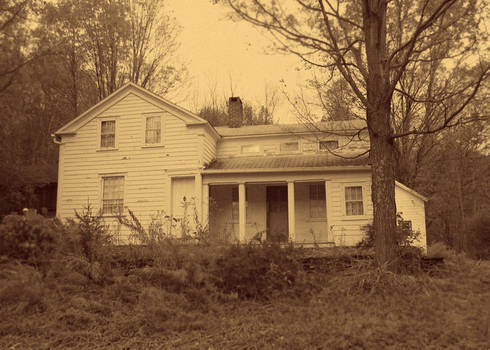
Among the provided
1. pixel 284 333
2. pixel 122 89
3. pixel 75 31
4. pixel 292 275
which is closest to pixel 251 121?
pixel 75 31

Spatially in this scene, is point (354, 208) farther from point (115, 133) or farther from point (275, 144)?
point (115, 133)

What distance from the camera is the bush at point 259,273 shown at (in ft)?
24.9

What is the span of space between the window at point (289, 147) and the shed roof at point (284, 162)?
0.41 meters

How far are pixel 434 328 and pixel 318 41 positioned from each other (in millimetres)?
6057

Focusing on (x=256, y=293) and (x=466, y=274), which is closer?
(x=256, y=293)

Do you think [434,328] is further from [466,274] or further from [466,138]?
[466,138]

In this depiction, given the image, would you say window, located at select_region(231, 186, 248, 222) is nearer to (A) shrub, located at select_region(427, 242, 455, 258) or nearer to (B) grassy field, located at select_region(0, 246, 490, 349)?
(A) shrub, located at select_region(427, 242, 455, 258)

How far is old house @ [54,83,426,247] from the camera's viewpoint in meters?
15.9

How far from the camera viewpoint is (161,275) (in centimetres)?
781

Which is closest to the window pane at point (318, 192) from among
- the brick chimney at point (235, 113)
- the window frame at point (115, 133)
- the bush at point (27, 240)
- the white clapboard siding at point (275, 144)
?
the white clapboard siding at point (275, 144)

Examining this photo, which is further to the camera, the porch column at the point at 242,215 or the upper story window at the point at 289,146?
the upper story window at the point at 289,146

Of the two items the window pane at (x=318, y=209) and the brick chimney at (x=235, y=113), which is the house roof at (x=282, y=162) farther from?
the brick chimney at (x=235, y=113)

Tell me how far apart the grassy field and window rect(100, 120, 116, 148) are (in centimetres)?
943

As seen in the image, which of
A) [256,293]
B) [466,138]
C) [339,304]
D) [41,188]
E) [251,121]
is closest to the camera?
[339,304]
